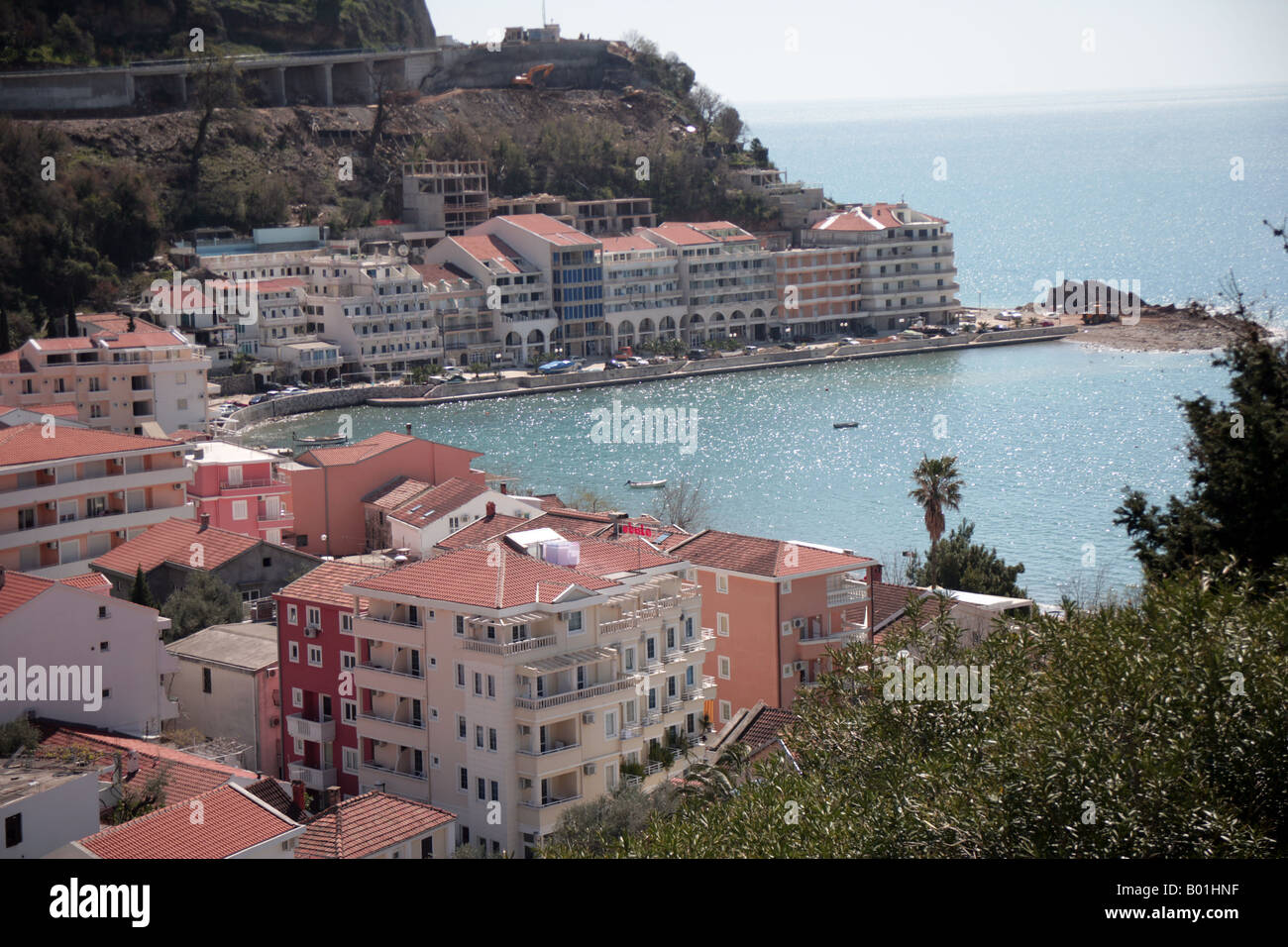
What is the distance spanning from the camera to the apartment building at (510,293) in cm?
3209

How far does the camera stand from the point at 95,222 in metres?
31.5

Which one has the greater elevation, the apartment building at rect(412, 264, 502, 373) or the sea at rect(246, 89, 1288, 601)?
the apartment building at rect(412, 264, 502, 373)

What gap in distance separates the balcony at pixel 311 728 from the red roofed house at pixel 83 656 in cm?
72

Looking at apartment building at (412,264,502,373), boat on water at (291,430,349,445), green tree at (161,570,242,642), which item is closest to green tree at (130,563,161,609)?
green tree at (161,570,242,642)

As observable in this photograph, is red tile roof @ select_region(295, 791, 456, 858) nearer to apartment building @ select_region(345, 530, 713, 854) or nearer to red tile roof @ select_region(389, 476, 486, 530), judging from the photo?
apartment building @ select_region(345, 530, 713, 854)

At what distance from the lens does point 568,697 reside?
308 inches

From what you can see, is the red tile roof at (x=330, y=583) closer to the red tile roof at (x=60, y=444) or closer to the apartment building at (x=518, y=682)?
the apartment building at (x=518, y=682)

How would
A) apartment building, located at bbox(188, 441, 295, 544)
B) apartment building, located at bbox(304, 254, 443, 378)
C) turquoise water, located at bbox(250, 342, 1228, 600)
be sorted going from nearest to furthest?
apartment building, located at bbox(188, 441, 295, 544), turquoise water, located at bbox(250, 342, 1228, 600), apartment building, located at bbox(304, 254, 443, 378)

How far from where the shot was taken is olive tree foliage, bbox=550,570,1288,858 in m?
3.50

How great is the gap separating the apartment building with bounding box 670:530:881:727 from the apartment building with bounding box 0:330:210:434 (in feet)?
40.7

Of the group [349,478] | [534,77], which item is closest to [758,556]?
[349,478]
